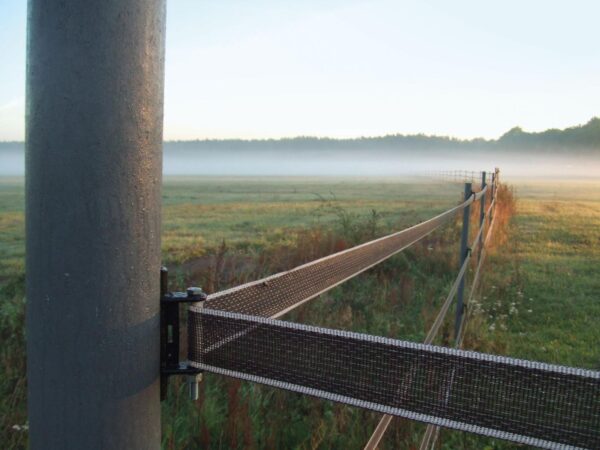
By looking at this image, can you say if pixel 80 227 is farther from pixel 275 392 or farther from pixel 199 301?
pixel 275 392

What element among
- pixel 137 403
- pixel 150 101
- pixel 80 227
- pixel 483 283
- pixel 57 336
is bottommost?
pixel 483 283

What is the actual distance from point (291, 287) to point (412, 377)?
49 cm

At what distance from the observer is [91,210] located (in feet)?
2.61

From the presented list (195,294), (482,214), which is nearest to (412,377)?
(195,294)

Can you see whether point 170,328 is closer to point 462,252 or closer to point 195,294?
point 195,294

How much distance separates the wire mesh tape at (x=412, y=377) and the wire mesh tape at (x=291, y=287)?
12 centimetres

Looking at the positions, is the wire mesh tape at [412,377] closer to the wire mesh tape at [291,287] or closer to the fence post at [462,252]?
the wire mesh tape at [291,287]

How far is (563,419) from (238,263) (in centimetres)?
762

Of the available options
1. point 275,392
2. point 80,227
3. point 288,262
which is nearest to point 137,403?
point 80,227

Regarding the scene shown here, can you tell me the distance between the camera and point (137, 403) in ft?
2.85

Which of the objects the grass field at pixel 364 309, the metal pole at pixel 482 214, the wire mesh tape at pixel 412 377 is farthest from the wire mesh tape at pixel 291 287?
the metal pole at pixel 482 214

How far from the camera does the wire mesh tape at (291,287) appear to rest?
3.62 feet

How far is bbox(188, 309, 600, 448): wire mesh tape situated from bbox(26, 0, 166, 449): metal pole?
0.15m

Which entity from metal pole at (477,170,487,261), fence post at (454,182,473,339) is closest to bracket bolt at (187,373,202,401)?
fence post at (454,182,473,339)
